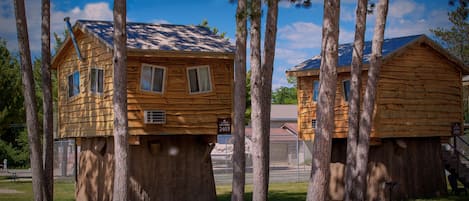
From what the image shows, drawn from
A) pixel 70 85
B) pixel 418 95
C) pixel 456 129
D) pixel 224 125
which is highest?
pixel 70 85

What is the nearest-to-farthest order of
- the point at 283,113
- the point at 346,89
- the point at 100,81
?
the point at 100,81
the point at 346,89
the point at 283,113

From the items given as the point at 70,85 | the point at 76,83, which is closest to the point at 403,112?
the point at 76,83

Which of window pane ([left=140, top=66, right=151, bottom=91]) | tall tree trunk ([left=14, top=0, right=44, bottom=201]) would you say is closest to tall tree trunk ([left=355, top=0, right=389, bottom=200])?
window pane ([left=140, top=66, right=151, bottom=91])

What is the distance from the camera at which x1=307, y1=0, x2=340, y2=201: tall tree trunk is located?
1517 cm

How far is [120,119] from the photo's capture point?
1841 centimetres

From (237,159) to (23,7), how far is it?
9.03m

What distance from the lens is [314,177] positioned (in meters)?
15.2

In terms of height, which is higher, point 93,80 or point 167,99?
point 93,80

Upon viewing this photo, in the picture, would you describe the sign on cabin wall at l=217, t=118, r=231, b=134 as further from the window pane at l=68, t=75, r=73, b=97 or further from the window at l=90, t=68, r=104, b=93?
the window pane at l=68, t=75, r=73, b=97

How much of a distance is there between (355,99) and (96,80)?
28.7 feet

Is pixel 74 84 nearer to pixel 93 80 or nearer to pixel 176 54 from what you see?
pixel 93 80

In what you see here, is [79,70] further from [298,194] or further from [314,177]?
[314,177]

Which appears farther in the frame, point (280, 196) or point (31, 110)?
point (280, 196)

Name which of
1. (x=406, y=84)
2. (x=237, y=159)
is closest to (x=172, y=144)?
(x=237, y=159)
